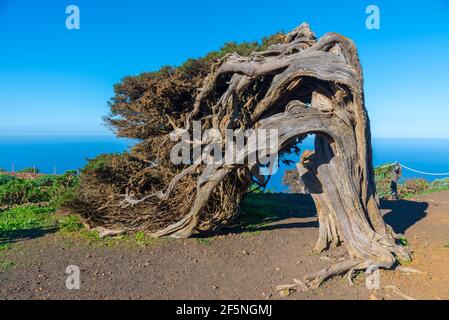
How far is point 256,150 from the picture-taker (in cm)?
568

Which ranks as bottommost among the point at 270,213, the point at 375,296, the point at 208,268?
the point at 375,296

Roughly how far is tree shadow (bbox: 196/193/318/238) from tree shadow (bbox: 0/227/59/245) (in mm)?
3600

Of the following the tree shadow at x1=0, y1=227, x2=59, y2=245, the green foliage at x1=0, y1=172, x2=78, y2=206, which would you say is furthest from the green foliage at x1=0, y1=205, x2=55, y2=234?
the green foliage at x1=0, y1=172, x2=78, y2=206

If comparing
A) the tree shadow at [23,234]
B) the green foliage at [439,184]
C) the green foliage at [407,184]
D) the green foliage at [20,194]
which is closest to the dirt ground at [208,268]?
the tree shadow at [23,234]

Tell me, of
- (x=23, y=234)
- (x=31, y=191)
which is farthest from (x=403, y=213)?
(x=31, y=191)

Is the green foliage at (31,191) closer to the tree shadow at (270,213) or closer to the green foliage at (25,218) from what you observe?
the green foliage at (25,218)

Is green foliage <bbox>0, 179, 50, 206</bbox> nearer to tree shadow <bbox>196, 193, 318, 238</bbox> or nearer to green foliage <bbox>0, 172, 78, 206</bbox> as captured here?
green foliage <bbox>0, 172, 78, 206</bbox>

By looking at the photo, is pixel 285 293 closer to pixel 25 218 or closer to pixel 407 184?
pixel 25 218

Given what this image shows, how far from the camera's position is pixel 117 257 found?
6.16 m

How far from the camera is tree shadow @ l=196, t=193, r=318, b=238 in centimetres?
814

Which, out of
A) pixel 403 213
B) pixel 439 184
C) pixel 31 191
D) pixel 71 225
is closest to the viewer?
pixel 71 225

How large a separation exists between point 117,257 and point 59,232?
2.48m

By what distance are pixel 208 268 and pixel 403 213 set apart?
6.53 metres
